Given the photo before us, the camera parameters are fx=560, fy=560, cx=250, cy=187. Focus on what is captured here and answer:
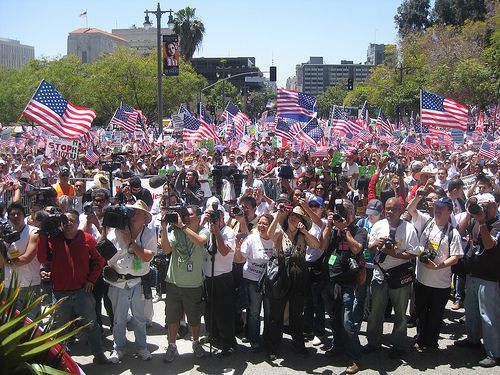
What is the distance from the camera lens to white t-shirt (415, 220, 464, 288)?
19.2 ft

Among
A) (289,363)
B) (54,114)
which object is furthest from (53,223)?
(54,114)

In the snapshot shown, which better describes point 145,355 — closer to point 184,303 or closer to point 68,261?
point 184,303

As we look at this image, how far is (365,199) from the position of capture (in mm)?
10070

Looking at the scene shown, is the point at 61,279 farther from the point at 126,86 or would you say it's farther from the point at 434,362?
the point at 126,86

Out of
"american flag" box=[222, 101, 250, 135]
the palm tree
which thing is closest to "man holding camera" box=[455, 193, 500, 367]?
"american flag" box=[222, 101, 250, 135]

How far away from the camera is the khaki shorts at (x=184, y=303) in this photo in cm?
580

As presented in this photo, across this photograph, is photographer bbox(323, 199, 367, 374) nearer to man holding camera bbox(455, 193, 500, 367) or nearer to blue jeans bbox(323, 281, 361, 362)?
blue jeans bbox(323, 281, 361, 362)

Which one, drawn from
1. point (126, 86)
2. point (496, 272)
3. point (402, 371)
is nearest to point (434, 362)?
point (402, 371)

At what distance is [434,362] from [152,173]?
1197 centimetres

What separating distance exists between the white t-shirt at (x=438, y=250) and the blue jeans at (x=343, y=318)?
0.87m

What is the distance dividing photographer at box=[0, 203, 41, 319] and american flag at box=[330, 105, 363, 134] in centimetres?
1604

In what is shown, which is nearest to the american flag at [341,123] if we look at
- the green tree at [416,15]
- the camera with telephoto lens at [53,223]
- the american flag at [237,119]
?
the american flag at [237,119]

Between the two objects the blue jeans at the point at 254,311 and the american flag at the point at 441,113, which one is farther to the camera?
the american flag at the point at 441,113

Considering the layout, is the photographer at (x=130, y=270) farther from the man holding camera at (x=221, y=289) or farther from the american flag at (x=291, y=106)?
the american flag at (x=291, y=106)
